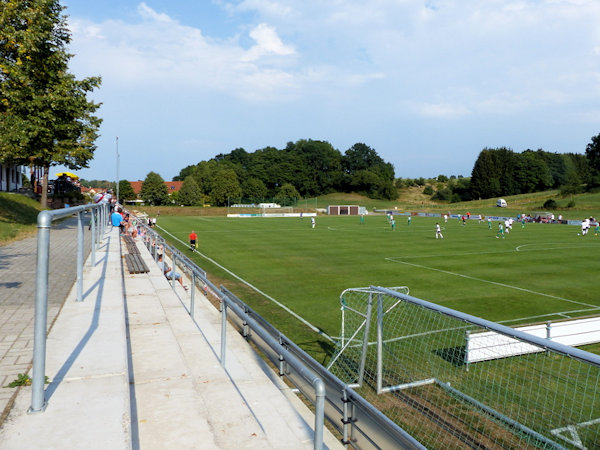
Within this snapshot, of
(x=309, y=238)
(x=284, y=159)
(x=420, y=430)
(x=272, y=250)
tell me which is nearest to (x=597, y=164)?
(x=284, y=159)

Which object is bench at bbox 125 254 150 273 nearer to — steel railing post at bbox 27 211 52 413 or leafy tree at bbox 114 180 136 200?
steel railing post at bbox 27 211 52 413

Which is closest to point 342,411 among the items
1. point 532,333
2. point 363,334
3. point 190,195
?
point 363,334

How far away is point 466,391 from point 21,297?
29.2ft

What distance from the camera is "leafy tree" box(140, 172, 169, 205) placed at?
105 metres

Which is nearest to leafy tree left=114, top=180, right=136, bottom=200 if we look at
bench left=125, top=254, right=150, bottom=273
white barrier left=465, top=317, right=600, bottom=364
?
bench left=125, top=254, right=150, bottom=273

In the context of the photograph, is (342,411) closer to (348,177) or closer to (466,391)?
(466,391)

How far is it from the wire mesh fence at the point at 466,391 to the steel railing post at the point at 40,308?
144 inches

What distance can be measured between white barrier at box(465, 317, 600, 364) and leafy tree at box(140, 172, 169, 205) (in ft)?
338

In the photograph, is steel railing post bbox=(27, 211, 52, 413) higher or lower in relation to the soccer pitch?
higher

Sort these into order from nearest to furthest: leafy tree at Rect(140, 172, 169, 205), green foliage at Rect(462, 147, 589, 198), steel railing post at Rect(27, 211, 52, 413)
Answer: steel railing post at Rect(27, 211, 52, 413) → leafy tree at Rect(140, 172, 169, 205) → green foliage at Rect(462, 147, 589, 198)

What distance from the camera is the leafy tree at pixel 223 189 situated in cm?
10881

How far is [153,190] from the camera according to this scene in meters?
105

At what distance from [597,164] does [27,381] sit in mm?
127612

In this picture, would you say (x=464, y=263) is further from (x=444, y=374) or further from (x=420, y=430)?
(x=420, y=430)
